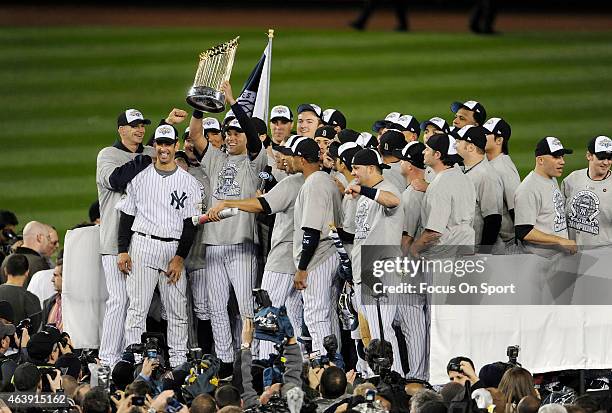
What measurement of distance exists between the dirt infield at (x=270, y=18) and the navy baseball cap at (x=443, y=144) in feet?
43.2

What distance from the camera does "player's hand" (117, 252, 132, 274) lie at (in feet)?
28.0

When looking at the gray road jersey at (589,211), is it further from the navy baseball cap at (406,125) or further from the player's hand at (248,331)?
the player's hand at (248,331)

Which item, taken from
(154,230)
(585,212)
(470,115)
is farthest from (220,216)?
(585,212)

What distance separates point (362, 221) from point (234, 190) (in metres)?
1.11

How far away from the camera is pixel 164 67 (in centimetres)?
1956

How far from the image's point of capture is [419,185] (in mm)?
8273

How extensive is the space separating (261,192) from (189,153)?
0.69 metres

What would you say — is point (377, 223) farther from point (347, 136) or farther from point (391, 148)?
point (347, 136)

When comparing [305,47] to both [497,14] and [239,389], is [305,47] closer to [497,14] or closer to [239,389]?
[497,14]

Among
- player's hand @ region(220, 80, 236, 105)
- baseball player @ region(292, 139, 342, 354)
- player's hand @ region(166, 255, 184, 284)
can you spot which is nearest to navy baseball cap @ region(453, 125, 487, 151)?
baseball player @ region(292, 139, 342, 354)

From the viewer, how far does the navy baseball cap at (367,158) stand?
7961mm

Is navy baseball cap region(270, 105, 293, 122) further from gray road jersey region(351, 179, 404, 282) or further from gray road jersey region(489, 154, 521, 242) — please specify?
gray road jersey region(489, 154, 521, 242)

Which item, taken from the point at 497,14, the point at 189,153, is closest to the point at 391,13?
the point at 497,14

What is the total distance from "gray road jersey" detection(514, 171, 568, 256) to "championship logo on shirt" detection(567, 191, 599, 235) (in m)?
0.19
